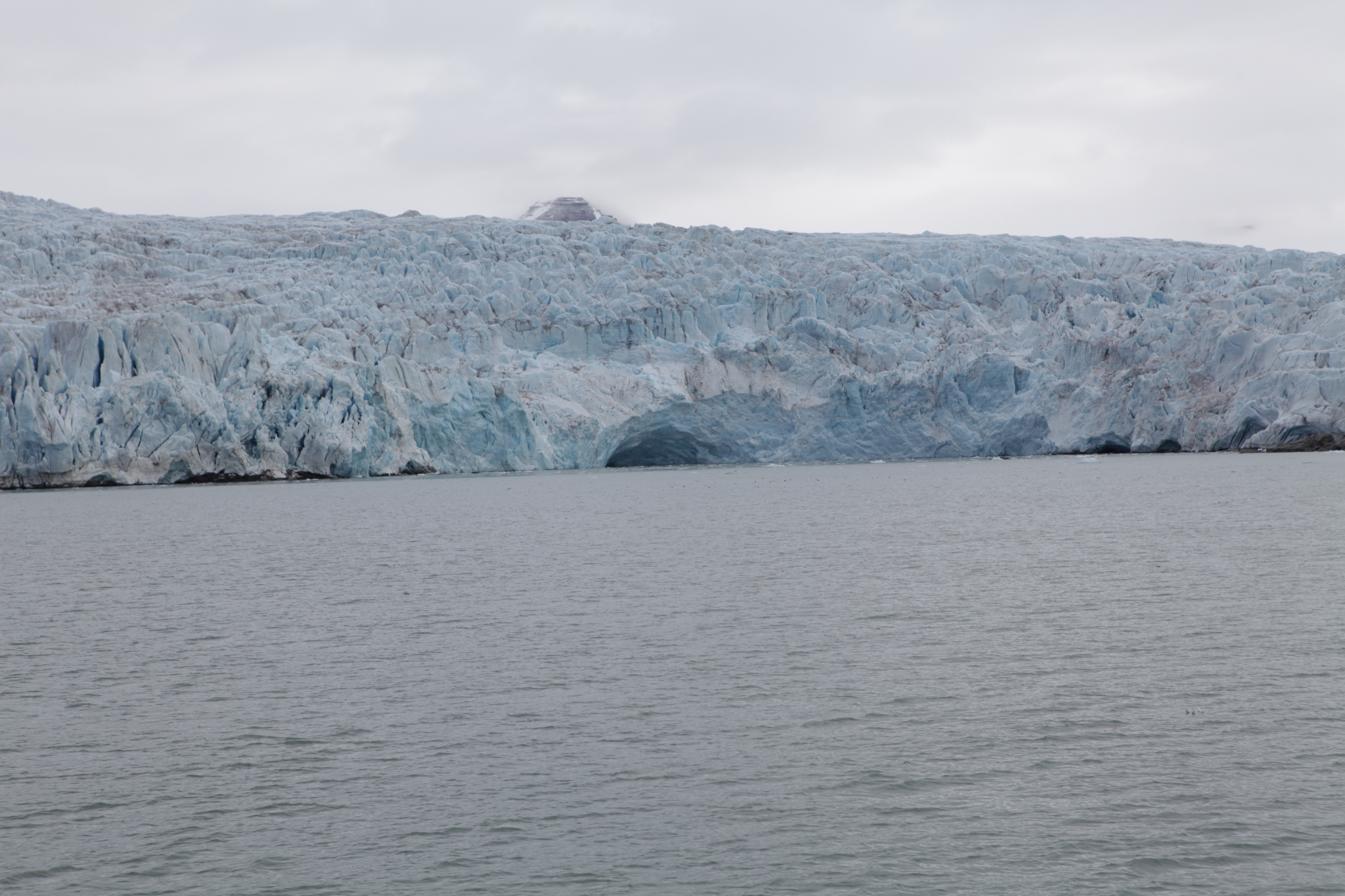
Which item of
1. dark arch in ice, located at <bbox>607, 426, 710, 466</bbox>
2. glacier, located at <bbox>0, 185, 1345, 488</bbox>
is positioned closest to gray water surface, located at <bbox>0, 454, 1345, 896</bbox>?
glacier, located at <bbox>0, 185, 1345, 488</bbox>

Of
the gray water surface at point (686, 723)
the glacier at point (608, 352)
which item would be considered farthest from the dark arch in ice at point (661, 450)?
the gray water surface at point (686, 723)

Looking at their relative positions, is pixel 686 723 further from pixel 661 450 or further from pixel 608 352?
pixel 661 450

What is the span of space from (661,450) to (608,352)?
348 inches

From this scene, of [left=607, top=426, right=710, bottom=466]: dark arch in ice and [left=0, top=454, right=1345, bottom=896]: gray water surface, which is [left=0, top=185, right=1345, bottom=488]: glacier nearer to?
[left=607, top=426, right=710, bottom=466]: dark arch in ice

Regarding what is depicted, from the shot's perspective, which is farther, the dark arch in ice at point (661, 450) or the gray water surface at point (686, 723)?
the dark arch in ice at point (661, 450)

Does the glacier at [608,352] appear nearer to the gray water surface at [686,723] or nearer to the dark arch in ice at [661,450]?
the dark arch in ice at [661,450]

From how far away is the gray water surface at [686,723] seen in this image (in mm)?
6215

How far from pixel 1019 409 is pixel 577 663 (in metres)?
40.1

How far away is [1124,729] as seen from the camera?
8320 millimetres

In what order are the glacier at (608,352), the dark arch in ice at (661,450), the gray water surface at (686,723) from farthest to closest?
1. the dark arch in ice at (661,450)
2. the glacier at (608,352)
3. the gray water surface at (686,723)

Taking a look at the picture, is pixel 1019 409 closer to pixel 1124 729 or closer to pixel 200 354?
pixel 200 354

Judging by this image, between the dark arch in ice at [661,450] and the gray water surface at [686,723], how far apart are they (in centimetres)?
3192

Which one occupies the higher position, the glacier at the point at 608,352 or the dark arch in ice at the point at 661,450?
the glacier at the point at 608,352

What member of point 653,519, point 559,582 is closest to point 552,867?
point 559,582
